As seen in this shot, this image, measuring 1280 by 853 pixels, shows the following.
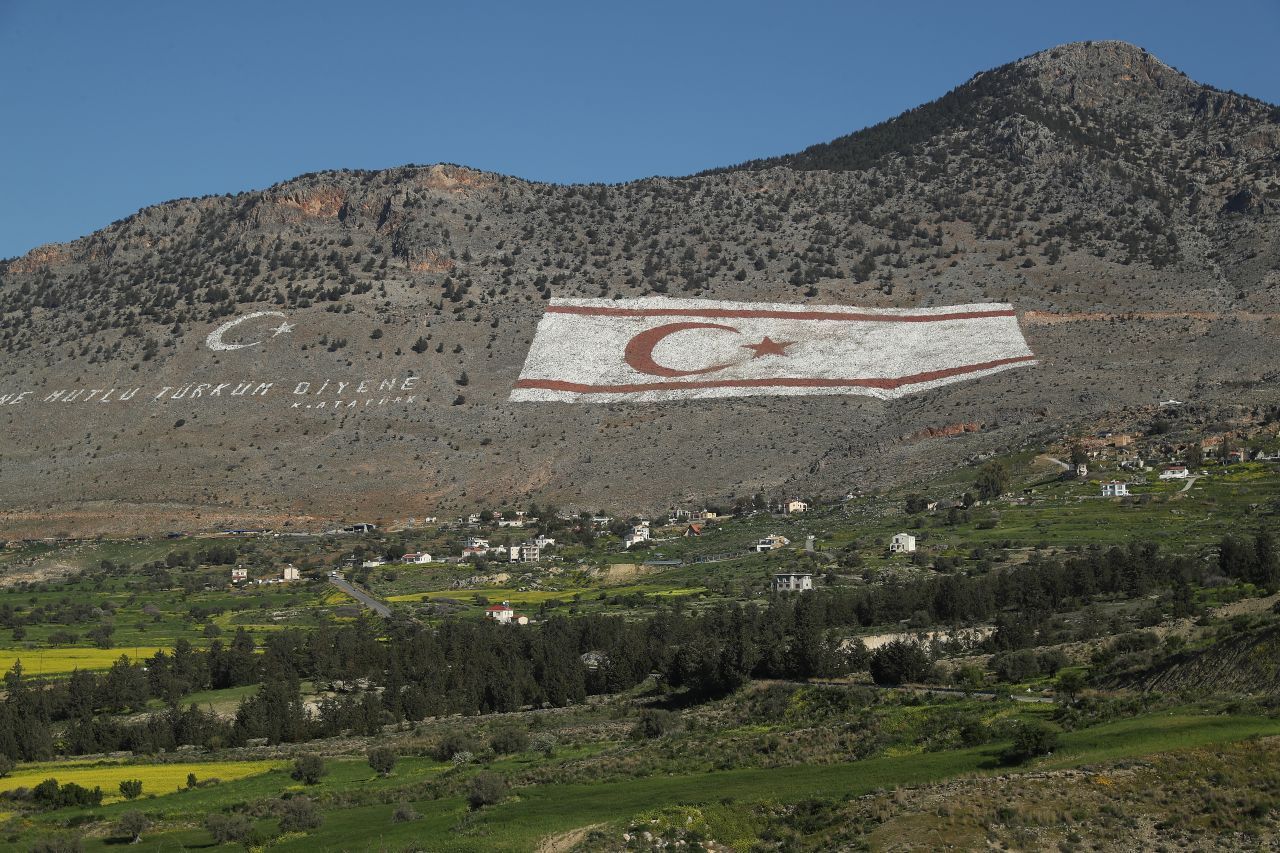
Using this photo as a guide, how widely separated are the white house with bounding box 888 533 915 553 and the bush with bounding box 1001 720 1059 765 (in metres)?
41.7

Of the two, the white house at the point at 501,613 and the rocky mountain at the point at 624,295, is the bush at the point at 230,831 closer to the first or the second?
the white house at the point at 501,613

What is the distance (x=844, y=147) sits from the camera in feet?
511

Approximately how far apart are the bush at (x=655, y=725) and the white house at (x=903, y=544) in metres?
29.7

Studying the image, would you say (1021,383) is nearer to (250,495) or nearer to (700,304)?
(700,304)


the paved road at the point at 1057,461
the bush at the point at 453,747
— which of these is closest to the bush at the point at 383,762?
the bush at the point at 453,747

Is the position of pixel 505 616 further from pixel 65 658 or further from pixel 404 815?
pixel 404 815

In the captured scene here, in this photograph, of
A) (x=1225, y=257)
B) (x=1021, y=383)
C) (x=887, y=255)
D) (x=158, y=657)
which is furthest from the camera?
(x=887, y=255)

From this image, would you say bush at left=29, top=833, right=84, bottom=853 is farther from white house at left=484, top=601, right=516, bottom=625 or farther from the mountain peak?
the mountain peak

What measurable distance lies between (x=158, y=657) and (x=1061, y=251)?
3220 inches

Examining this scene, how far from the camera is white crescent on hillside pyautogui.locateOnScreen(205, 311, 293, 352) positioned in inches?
4513

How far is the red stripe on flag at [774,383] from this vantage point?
103938mm

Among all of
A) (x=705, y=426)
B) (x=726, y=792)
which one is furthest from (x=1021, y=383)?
(x=726, y=792)

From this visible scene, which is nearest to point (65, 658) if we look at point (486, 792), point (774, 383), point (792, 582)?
point (792, 582)

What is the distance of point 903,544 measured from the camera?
232 ft
